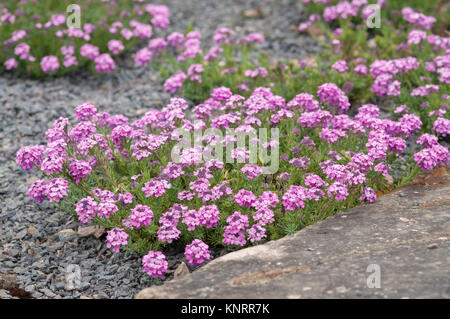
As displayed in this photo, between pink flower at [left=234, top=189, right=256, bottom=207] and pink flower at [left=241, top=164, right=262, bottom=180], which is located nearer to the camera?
pink flower at [left=234, top=189, right=256, bottom=207]

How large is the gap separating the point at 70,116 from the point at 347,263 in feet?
14.5

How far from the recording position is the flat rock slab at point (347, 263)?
12.2ft

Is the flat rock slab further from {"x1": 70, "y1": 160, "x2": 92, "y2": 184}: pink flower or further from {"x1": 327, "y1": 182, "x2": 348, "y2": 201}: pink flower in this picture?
{"x1": 70, "y1": 160, "x2": 92, "y2": 184}: pink flower

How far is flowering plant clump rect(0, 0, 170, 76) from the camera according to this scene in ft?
26.2

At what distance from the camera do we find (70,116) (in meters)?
7.21

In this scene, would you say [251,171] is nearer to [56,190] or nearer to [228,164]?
[228,164]

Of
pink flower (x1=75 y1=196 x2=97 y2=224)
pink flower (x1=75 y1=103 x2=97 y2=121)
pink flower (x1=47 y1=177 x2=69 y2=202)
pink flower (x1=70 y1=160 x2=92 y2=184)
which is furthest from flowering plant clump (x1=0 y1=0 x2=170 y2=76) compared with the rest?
pink flower (x1=75 y1=196 x2=97 y2=224)

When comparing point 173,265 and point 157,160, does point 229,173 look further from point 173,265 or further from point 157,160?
point 173,265

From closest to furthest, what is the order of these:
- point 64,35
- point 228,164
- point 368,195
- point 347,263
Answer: point 347,263 < point 368,195 < point 228,164 < point 64,35

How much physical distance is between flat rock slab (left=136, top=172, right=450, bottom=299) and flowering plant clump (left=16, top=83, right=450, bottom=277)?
216mm

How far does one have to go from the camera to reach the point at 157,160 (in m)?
5.46

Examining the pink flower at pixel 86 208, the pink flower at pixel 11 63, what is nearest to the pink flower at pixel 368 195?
the pink flower at pixel 86 208

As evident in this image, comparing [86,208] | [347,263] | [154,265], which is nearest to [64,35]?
[86,208]

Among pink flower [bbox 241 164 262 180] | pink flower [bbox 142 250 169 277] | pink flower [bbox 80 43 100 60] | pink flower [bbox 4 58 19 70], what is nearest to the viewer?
pink flower [bbox 142 250 169 277]
